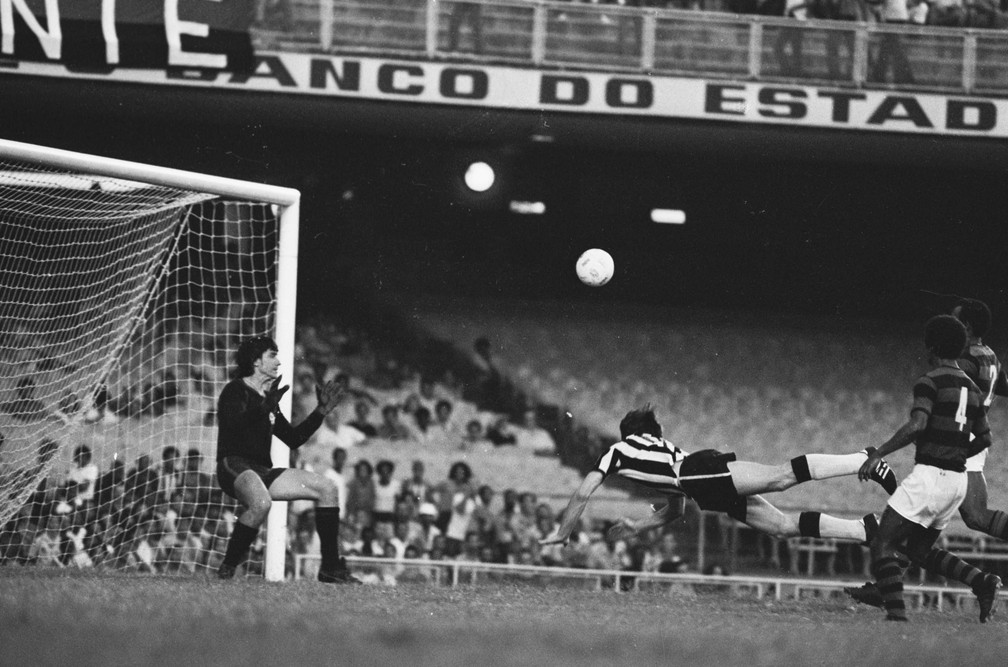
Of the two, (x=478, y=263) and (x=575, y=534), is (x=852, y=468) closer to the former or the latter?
(x=575, y=534)

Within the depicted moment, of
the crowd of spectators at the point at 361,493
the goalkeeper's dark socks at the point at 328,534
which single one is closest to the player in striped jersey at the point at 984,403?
the goalkeeper's dark socks at the point at 328,534

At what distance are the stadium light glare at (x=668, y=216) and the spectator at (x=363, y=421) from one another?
395 centimetres

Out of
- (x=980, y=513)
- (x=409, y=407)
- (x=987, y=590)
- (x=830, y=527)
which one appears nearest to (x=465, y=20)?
(x=409, y=407)

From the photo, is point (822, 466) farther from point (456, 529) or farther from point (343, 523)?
point (343, 523)

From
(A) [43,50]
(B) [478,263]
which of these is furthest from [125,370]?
(B) [478,263]

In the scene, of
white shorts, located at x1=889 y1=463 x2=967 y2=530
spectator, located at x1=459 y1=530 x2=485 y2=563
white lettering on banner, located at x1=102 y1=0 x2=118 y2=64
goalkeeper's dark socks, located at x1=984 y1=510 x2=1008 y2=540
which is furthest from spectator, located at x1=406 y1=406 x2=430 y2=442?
white shorts, located at x1=889 y1=463 x2=967 y2=530

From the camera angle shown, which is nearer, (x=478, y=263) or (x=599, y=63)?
(x=599, y=63)

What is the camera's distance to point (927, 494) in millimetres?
6164

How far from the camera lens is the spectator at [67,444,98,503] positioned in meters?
10.8

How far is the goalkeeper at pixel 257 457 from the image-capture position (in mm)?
7070

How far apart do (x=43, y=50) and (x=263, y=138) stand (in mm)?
2507

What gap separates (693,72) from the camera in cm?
1224

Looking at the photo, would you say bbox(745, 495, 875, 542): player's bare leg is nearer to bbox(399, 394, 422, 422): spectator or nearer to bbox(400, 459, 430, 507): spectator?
bbox(400, 459, 430, 507): spectator

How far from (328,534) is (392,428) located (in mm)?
7009
